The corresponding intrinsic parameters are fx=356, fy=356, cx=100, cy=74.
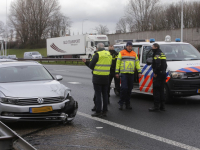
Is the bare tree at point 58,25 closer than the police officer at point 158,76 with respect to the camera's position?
No

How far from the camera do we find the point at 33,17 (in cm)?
9356

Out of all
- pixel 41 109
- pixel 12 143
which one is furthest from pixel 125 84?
pixel 12 143

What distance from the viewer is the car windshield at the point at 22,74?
8219mm

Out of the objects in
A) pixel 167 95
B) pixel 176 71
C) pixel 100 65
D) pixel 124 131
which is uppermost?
pixel 100 65

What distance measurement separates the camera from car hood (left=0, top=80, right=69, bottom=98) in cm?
699

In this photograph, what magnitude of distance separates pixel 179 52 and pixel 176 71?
115cm

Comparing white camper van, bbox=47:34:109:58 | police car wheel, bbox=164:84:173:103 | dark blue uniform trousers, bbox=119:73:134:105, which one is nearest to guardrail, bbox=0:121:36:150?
dark blue uniform trousers, bbox=119:73:134:105

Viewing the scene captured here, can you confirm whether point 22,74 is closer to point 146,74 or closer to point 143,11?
point 146,74

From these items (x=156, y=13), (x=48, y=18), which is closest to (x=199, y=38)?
(x=156, y=13)

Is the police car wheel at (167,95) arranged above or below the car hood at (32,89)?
below

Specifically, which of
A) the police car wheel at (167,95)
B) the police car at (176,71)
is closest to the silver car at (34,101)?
the police car at (176,71)

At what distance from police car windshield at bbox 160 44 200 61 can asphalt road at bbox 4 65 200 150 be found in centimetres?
161

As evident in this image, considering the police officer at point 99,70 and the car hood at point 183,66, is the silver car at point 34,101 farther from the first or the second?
the car hood at point 183,66

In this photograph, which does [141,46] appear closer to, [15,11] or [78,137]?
[78,137]
